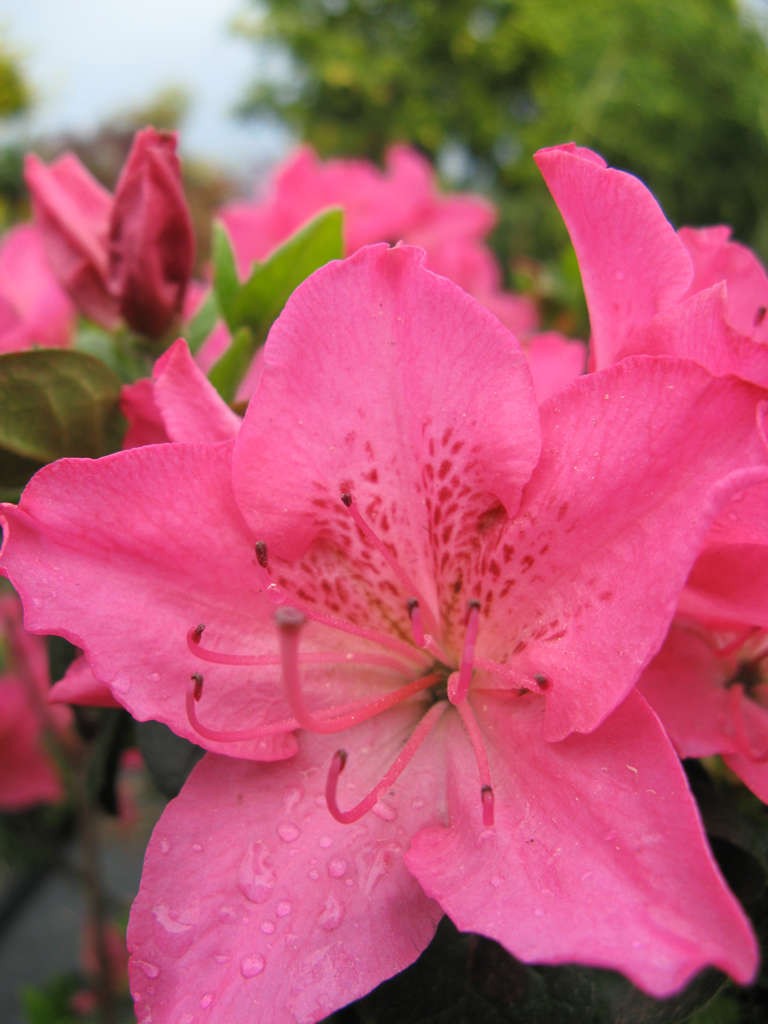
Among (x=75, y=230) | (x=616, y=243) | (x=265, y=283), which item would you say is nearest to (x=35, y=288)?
(x=75, y=230)

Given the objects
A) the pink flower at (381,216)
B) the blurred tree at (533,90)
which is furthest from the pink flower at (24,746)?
the blurred tree at (533,90)

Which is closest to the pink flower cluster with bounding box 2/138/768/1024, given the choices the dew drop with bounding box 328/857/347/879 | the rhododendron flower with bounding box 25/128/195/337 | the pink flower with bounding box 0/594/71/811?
the dew drop with bounding box 328/857/347/879

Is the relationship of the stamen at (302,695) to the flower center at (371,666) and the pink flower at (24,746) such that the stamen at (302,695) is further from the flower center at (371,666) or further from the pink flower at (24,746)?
the pink flower at (24,746)

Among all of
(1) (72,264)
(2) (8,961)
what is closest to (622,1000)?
Result: (1) (72,264)

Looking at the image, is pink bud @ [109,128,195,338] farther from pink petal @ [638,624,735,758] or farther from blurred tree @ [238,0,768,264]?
blurred tree @ [238,0,768,264]

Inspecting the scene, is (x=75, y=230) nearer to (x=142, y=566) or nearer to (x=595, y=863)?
(x=142, y=566)

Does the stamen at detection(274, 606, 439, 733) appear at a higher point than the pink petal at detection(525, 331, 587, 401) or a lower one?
lower

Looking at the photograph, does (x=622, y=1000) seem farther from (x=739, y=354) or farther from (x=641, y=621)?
(x=739, y=354)

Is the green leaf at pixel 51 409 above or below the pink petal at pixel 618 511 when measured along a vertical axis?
below
